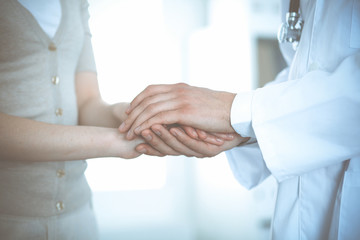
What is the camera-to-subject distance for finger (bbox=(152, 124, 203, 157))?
506 millimetres

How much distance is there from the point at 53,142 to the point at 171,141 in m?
0.22

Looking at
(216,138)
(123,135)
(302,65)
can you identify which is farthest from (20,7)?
(302,65)

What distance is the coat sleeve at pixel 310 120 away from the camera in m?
0.42

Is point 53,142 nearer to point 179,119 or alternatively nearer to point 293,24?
point 179,119

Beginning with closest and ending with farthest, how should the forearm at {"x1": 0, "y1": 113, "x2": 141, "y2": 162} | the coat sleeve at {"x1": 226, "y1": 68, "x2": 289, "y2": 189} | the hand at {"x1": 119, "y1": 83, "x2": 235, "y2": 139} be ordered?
the forearm at {"x1": 0, "y1": 113, "x2": 141, "y2": 162}
the hand at {"x1": 119, "y1": 83, "x2": 235, "y2": 139}
the coat sleeve at {"x1": 226, "y1": 68, "x2": 289, "y2": 189}

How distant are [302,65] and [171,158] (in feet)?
2.94

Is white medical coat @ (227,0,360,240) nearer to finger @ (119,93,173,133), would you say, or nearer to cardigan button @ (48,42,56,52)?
finger @ (119,93,173,133)

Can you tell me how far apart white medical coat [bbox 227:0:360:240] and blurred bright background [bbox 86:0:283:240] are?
232mm

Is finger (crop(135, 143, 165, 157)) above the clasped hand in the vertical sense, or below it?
below

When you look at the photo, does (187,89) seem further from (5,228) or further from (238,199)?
(238,199)

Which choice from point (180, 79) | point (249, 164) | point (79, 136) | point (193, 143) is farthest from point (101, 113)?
point (180, 79)

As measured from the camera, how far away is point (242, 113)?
49 cm

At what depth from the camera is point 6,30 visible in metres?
0.37

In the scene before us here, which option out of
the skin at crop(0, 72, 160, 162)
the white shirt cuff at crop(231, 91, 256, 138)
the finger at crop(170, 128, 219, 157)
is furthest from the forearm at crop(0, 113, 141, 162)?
the white shirt cuff at crop(231, 91, 256, 138)
